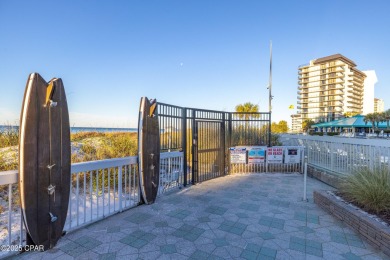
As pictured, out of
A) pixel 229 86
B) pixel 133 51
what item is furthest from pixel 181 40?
pixel 229 86

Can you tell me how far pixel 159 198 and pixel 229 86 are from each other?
10358 mm

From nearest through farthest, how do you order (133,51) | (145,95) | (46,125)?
(46,125) → (145,95) → (133,51)

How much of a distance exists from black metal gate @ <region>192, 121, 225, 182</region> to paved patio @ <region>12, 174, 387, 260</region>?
1.58 metres

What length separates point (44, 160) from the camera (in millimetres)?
2285

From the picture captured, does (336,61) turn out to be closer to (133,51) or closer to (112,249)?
(133,51)

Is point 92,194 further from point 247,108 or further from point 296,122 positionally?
point 296,122

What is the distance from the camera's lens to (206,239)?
265cm

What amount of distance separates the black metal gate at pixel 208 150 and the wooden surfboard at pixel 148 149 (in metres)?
1.64

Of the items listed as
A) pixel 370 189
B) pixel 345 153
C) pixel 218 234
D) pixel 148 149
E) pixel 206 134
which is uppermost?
pixel 206 134

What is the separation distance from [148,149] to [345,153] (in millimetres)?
5366

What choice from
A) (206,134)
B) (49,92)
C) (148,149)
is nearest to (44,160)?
(49,92)

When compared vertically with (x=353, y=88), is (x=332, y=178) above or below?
below

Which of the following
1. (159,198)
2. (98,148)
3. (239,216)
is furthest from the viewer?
(98,148)

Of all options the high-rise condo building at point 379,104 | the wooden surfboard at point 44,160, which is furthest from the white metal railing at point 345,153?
the high-rise condo building at point 379,104
